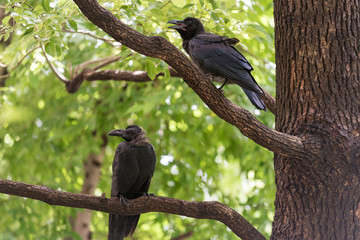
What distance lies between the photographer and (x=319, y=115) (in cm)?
354

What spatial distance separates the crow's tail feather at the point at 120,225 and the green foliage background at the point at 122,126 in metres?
1.22

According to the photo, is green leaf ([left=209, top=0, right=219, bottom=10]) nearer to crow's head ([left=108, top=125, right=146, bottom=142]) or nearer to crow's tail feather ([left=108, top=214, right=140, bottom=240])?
crow's head ([left=108, top=125, right=146, bottom=142])

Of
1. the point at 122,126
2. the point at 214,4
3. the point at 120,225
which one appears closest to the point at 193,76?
the point at 214,4

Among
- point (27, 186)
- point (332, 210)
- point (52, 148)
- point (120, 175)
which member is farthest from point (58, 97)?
point (332, 210)

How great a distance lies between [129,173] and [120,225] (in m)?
0.55

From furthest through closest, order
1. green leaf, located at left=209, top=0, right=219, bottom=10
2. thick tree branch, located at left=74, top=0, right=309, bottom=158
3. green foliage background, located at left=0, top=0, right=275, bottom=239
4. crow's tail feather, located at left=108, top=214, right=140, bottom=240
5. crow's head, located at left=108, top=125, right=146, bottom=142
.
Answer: green foliage background, located at left=0, top=0, right=275, bottom=239, crow's head, located at left=108, top=125, right=146, bottom=142, crow's tail feather, located at left=108, top=214, right=140, bottom=240, green leaf, located at left=209, top=0, right=219, bottom=10, thick tree branch, located at left=74, top=0, right=309, bottom=158

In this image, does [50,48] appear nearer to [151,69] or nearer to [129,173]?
[151,69]

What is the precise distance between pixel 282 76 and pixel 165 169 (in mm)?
3198

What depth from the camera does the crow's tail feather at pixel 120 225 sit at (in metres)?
4.77

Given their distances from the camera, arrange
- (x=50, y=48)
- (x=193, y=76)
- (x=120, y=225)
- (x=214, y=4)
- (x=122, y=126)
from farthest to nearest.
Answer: (x=122, y=126)
(x=120, y=225)
(x=214, y=4)
(x=50, y=48)
(x=193, y=76)

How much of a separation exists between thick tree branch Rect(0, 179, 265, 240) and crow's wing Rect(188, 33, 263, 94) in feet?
3.37

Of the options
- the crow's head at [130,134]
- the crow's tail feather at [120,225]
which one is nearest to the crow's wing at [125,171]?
the crow's head at [130,134]

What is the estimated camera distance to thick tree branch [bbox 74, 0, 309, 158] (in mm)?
3131

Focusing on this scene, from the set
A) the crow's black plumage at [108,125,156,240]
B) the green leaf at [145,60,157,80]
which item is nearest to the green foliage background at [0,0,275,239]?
the crow's black plumage at [108,125,156,240]
